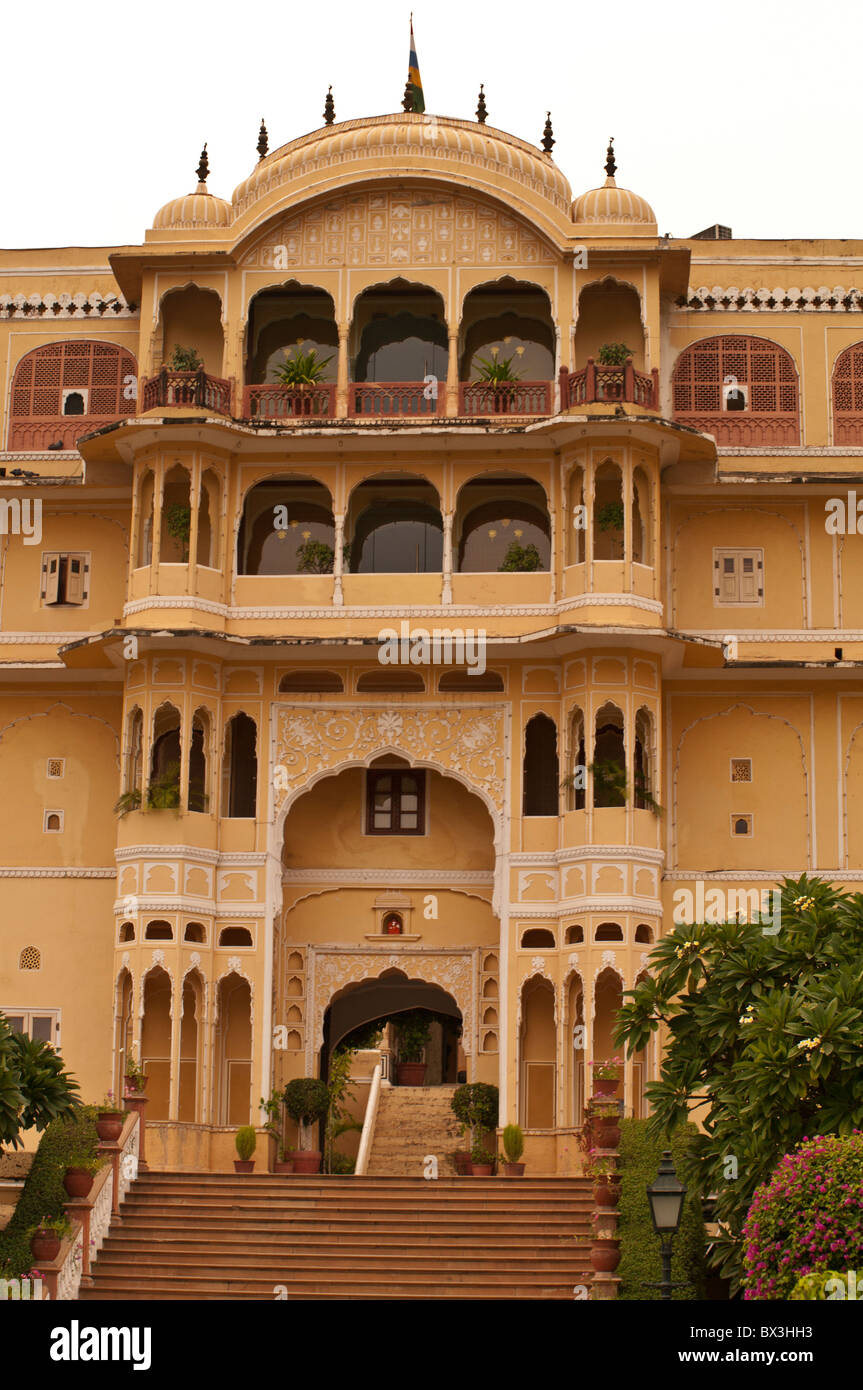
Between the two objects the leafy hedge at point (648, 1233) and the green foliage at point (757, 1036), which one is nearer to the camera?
the green foliage at point (757, 1036)

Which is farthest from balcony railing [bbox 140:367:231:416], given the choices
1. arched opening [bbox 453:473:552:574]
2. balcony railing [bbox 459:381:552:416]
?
arched opening [bbox 453:473:552:574]

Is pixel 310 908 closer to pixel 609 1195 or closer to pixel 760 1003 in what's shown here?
pixel 609 1195

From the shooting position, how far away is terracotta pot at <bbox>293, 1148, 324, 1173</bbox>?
28.0 metres

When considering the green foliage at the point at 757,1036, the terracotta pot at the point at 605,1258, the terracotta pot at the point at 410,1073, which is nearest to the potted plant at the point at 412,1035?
the terracotta pot at the point at 410,1073

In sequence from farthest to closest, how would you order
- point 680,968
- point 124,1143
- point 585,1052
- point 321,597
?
1. point 321,597
2. point 585,1052
3. point 124,1143
4. point 680,968

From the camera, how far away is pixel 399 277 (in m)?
30.6

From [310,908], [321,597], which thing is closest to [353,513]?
[321,597]

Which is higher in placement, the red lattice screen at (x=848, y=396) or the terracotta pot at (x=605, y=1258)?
the red lattice screen at (x=848, y=396)

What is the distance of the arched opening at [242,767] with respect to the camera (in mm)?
29969

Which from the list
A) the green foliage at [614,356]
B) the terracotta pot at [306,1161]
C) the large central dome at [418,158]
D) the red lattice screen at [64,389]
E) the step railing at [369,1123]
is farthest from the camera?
the step railing at [369,1123]

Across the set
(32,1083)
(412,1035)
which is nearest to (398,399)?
(32,1083)

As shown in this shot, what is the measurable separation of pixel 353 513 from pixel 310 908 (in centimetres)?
579

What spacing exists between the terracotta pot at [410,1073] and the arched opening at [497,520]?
50.3 ft

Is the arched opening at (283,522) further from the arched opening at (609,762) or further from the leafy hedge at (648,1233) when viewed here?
the leafy hedge at (648,1233)
